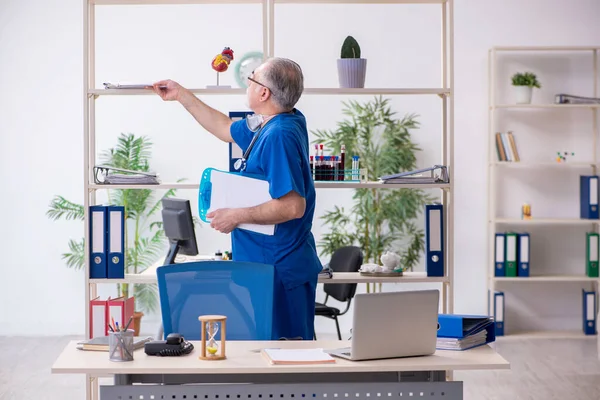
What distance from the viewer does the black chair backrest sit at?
5.20 m

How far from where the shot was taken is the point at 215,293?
3039 mm

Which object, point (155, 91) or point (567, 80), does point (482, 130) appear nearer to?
point (567, 80)

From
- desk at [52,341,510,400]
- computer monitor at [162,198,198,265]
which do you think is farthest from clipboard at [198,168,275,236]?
computer monitor at [162,198,198,265]

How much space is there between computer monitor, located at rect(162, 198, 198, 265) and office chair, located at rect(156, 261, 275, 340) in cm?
185

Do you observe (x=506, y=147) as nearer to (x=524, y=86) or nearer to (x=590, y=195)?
(x=524, y=86)

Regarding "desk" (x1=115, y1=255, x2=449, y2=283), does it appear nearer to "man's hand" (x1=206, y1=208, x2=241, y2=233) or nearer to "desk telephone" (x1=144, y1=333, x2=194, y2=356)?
"man's hand" (x1=206, y1=208, x2=241, y2=233)

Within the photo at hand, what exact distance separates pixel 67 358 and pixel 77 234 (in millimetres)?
4485

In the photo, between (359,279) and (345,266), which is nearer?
(359,279)

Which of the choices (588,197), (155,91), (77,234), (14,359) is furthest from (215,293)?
(588,197)

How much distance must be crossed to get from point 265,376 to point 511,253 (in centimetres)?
459

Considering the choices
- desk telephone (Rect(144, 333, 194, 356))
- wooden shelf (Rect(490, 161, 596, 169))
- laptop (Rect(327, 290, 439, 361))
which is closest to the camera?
laptop (Rect(327, 290, 439, 361))

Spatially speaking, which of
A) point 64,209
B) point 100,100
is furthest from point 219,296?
point 100,100

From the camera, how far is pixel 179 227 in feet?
16.2

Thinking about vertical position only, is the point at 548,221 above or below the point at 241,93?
below
